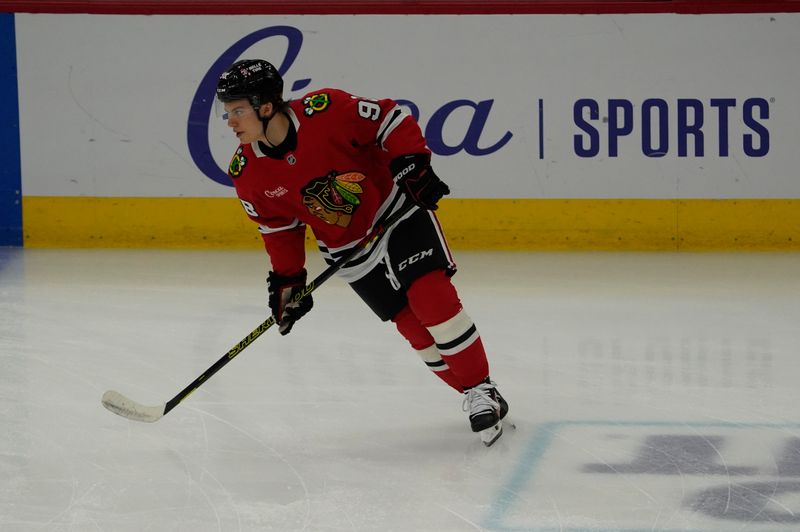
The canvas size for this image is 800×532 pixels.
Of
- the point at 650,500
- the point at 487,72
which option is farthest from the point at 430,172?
the point at 487,72

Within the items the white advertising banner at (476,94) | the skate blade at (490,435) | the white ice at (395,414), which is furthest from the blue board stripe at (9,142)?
the skate blade at (490,435)

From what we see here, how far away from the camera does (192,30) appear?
6.73 m

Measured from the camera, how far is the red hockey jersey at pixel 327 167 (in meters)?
2.85

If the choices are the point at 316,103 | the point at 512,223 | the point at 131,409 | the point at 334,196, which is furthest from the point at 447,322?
the point at 512,223

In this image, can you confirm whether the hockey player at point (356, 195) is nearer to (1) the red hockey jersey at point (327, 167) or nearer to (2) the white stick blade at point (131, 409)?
(1) the red hockey jersey at point (327, 167)

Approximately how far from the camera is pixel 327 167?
2.86 m

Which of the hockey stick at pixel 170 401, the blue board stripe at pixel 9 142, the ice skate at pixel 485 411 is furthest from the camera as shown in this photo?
the blue board stripe at pixel 9 142

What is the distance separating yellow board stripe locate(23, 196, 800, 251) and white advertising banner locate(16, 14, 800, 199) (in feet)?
0.22

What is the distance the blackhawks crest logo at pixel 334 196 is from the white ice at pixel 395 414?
0.57m

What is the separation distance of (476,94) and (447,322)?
12.9 feet

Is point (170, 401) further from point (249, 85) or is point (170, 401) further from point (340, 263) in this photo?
point (249, 85)

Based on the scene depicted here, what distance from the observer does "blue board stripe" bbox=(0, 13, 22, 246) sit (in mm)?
6762

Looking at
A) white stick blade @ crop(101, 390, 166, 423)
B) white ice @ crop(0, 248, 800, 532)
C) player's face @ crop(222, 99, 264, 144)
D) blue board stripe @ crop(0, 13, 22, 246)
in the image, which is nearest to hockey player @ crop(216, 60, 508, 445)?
player's face @ crop(222, 99, 264, 144)

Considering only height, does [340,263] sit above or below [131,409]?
above
